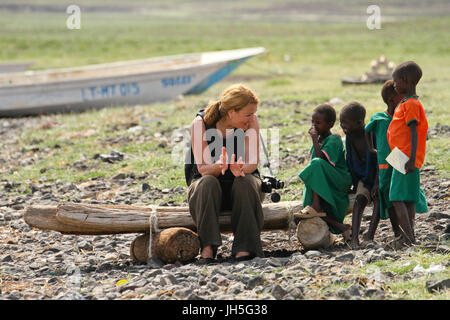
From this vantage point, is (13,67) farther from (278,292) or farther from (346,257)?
(278,292)

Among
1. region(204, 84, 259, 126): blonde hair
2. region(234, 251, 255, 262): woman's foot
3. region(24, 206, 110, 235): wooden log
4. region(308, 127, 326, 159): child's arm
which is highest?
region(204, 84, 259, 126): blonde hair

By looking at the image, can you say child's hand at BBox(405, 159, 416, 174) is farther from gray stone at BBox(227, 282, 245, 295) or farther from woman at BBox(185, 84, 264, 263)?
gray stone at BBox(227, 282, 245, 295)

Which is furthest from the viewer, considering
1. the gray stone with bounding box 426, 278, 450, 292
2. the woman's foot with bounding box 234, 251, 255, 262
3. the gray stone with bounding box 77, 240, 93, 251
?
the gray stone with bounding box 77, 240, 93, 251

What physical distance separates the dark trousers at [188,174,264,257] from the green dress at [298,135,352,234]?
58 centimetres

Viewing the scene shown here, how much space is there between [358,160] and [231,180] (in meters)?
1.26

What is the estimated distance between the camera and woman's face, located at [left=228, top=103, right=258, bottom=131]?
5.90m

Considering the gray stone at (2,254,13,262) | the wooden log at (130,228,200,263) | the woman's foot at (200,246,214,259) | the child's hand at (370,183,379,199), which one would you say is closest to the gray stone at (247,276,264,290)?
the woman's foot at (200,246,214,259)

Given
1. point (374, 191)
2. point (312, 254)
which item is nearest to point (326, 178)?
point (374, 191)

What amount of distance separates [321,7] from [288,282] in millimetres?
98978

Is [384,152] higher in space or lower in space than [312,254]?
higher

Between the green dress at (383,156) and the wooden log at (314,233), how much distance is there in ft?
1.80

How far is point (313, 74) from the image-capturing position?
2289 centimetres

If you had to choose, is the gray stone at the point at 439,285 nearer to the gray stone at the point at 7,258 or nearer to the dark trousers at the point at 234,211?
the dark trousers at the point at 234,211

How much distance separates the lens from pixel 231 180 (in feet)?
19.8
